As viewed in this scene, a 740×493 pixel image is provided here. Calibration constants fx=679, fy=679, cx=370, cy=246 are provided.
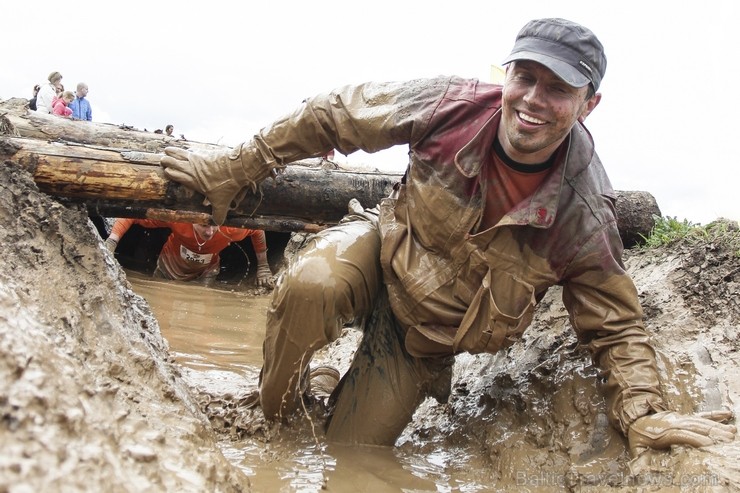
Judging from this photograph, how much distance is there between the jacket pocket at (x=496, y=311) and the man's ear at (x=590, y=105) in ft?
2.43

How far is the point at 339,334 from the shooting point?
303 centimetres

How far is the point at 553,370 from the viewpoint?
10.7 feet

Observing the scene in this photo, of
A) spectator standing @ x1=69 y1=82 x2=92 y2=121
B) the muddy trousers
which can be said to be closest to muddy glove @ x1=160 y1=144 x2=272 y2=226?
the muddy trousers

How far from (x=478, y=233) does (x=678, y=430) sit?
103cm

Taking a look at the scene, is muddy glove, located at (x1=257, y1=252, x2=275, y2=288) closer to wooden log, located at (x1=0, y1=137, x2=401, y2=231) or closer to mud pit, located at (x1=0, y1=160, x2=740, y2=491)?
mud pit, located at (x1=0, y1=160, x2=740, y2=491)

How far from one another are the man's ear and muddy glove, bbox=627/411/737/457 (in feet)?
4.02

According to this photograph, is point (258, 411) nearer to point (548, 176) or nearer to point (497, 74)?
point (548, 176)

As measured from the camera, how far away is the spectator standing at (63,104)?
9.83m

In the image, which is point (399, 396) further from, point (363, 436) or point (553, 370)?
point (553, 370)

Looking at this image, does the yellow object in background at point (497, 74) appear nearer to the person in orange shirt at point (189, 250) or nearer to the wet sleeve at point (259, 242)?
the person in orange shirt at point (189, 250)

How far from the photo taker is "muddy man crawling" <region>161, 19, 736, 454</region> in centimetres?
263

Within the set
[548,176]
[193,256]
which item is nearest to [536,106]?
[548,176]

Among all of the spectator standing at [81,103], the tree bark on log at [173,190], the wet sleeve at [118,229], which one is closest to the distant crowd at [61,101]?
the spectator standing at [81,103]

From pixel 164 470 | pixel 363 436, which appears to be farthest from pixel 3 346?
pixel 363 436
